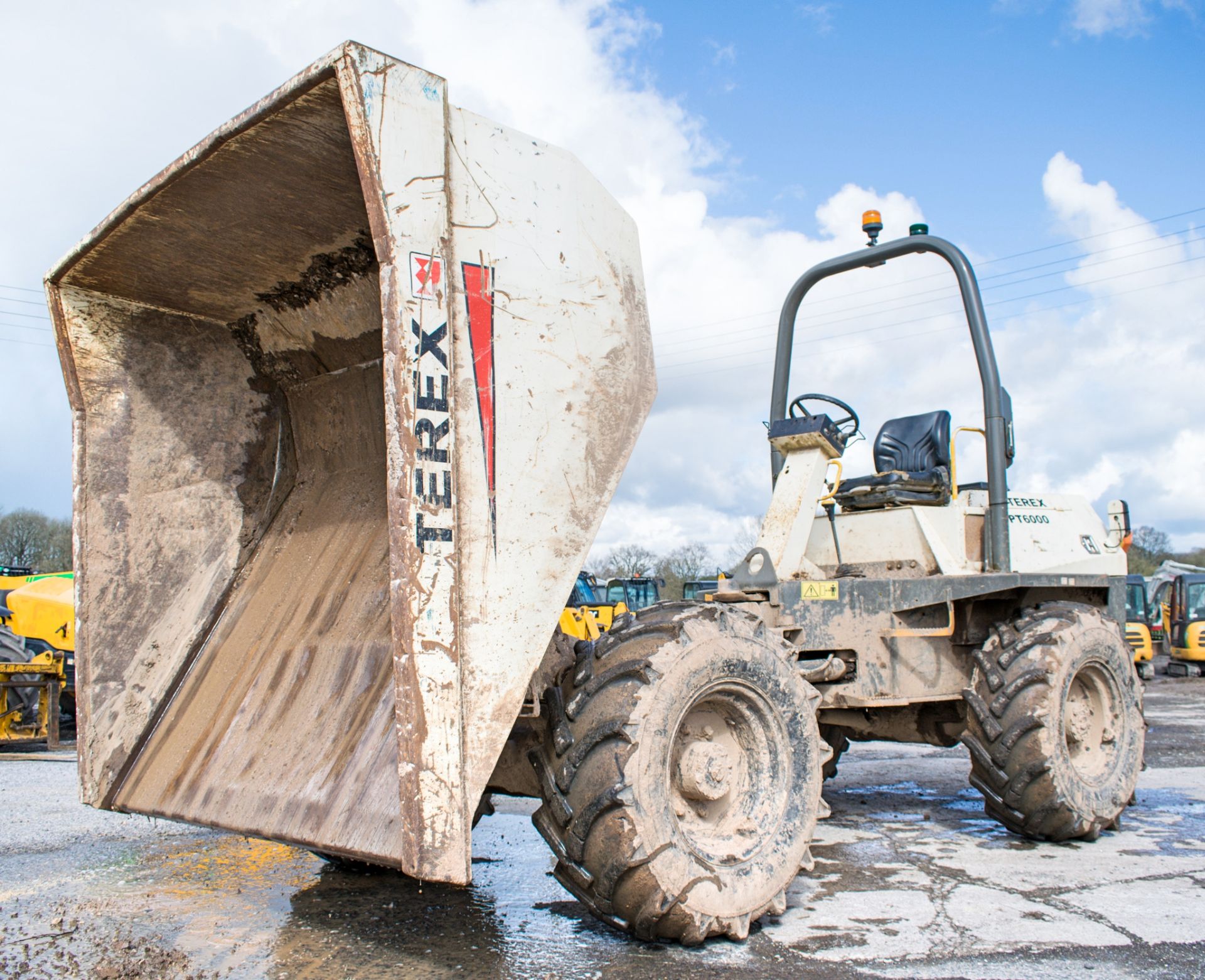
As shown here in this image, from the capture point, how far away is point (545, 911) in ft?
12.2

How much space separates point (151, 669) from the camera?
157 inches

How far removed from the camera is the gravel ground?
315 centimetres

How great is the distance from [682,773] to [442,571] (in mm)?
1189

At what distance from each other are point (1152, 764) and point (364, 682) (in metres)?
6.84

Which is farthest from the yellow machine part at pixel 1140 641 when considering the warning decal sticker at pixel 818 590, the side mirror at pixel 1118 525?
the warning decal sticker at pixel 818 590

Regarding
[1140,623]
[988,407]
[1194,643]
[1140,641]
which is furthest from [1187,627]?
[988,407]

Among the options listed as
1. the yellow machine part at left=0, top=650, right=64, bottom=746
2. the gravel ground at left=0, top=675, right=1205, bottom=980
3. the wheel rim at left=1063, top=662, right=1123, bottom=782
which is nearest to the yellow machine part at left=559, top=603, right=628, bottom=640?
the yellow machine part at left=0, top=650, right=64, bottom=746

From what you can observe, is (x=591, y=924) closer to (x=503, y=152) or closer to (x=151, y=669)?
(x=151, y=669)

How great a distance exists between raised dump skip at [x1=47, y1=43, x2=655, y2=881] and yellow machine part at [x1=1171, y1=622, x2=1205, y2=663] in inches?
742

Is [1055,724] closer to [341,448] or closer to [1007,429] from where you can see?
[1007,429]

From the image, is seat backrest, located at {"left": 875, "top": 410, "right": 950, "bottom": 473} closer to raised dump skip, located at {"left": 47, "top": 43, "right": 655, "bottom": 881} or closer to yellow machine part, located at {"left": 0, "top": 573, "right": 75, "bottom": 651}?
raised dump skip, located at {"left": 47, "top": 43, "right": 655, "bottom": 881}

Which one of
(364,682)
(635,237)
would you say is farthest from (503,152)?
(364,682)

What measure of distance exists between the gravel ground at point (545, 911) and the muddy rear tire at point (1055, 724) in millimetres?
207

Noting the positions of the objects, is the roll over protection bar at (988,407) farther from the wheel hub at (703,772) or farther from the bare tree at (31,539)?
the bare tree at (31,539)
